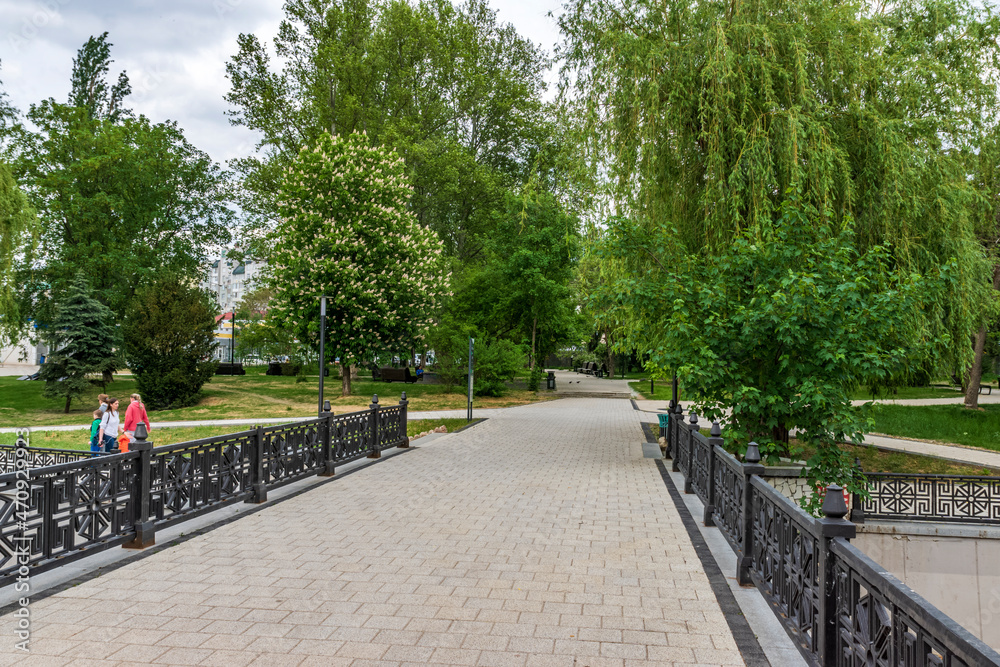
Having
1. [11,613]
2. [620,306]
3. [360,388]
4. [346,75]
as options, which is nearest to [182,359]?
[360,388]

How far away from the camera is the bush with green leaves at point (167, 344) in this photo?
24031mm

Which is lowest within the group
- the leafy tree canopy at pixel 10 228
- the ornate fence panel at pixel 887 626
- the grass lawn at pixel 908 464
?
the grass lawn at pixel 908 464

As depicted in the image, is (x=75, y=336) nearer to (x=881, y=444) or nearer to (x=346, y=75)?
(x=346, y=75)

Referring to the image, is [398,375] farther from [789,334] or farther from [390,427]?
[789,334]

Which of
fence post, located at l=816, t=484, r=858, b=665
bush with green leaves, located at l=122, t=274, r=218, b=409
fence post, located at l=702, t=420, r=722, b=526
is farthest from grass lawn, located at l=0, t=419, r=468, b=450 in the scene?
fence post, located at l=816, t=484, r=858, b=665

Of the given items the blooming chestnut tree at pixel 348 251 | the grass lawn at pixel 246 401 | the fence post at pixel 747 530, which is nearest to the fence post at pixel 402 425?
the grass lawn at pixel 246 401

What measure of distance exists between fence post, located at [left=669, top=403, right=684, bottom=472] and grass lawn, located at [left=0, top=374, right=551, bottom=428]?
534 inches

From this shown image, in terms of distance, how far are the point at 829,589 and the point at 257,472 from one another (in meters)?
7.16

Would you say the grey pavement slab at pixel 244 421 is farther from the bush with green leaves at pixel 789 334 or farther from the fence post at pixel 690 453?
the bush with green leaves at pixel 789 334

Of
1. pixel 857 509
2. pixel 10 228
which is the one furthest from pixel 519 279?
pixel 857 509

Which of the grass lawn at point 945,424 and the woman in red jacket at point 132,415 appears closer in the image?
the woman in red jacket at point 132,415

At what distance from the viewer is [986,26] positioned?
13477 mm

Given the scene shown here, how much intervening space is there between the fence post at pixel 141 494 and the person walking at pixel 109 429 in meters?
6.74

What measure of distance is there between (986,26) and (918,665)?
1605cm
